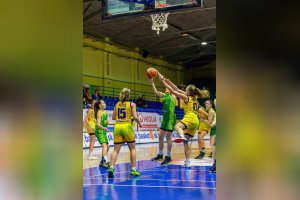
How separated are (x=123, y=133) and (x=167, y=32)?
678 inches

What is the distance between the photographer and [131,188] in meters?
6.24

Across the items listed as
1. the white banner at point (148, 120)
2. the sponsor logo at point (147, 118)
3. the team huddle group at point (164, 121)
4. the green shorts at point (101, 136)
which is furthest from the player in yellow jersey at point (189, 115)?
the sponsor logo at point (147, 118)

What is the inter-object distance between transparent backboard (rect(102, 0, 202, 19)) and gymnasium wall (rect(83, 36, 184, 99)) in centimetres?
1315

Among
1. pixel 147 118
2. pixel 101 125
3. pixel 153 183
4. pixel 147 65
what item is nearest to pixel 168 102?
pixel 101 125

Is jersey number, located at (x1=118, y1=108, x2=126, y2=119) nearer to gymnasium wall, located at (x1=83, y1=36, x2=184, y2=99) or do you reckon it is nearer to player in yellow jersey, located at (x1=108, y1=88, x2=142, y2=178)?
player in yellow jersey, located at (x1=108, y1=88, x2=142, y2=178)

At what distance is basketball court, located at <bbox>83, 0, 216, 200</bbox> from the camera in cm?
650

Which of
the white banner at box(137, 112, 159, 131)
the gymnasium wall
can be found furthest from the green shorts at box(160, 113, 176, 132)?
the gymnasium wall

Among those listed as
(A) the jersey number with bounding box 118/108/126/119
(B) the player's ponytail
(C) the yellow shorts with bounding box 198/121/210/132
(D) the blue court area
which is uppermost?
(B) the player's ponytail

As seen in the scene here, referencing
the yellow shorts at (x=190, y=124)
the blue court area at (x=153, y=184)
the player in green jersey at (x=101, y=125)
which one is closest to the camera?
the blue court area at (x=153, y=184)

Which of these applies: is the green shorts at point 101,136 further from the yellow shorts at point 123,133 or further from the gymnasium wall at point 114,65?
the gymnasium wall at point 114,65

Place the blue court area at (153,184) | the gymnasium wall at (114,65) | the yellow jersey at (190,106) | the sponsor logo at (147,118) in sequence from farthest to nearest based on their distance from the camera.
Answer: the gymnasium wall at (114,65)
the sponsor logo at (147,118)
the yellow jersey at (190,106)
the blue court area at (153,184)

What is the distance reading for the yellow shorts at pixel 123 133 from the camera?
23.5 feet
